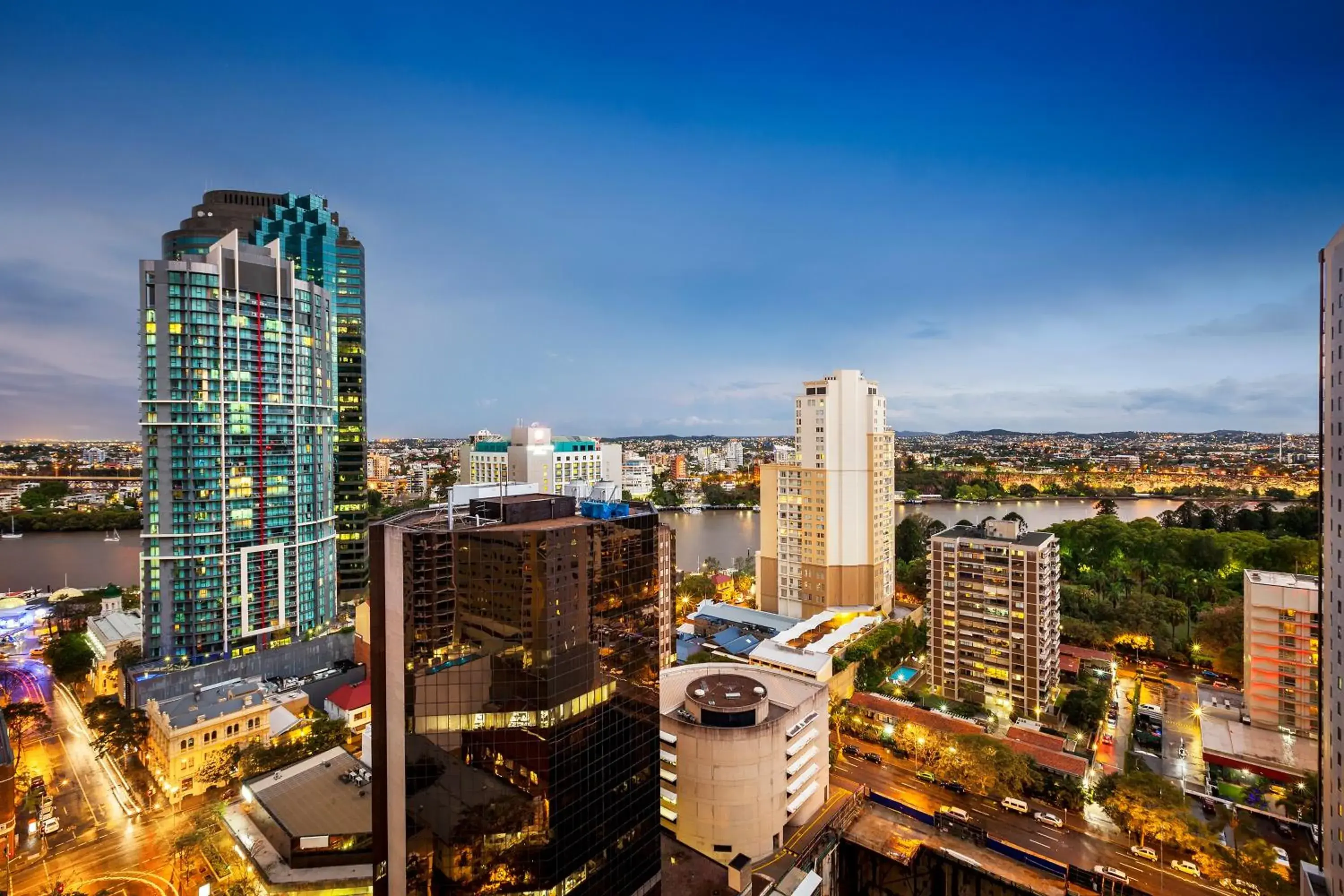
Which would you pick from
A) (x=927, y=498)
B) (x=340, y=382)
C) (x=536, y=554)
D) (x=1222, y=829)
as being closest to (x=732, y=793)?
(x=536, y=554)

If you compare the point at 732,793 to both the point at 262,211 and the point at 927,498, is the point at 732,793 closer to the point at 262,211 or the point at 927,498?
the point at 262,211

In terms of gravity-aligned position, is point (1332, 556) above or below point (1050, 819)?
above

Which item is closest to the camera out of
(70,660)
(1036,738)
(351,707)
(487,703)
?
(487,703)

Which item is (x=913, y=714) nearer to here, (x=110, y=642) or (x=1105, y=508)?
(x=110, y=642)

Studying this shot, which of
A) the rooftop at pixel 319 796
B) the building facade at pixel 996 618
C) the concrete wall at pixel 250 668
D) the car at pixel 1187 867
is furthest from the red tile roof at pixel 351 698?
the car at pixel 1187 867

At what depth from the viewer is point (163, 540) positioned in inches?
798

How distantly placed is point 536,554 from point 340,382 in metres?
27.8

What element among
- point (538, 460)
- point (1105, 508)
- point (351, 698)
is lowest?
point (351, 698)

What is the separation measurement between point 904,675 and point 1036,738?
529 centimetres

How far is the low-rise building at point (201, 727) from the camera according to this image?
49.1ft

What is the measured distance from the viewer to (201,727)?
50.3 feet

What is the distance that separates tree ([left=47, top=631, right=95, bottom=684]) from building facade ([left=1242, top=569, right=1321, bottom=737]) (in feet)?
124

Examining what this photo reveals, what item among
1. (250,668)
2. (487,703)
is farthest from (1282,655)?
(250,668)

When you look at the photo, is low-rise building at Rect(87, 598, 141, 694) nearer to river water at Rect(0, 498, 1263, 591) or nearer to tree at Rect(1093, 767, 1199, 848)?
river water at Rect(0, 498, 1263, 591)
